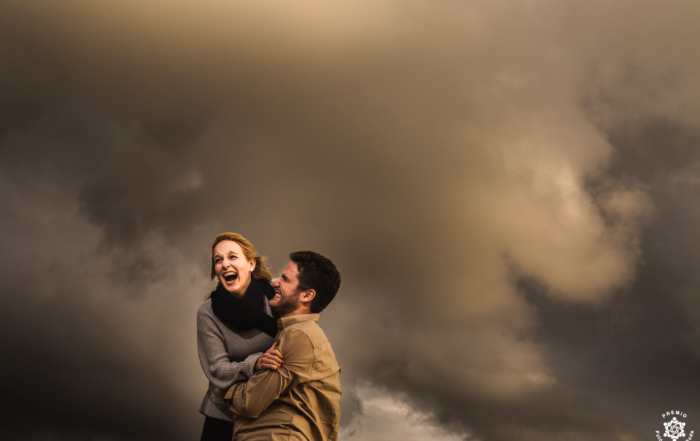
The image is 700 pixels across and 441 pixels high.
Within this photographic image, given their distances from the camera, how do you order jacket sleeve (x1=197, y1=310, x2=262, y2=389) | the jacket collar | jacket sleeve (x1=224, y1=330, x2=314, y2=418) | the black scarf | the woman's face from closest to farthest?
jacket sleeve (x1=224, y1=330, x2=314, y2=418), jacket sleeve (x1=197, y1=310, x2=262, y2=389), the jacket collar, the black scarf, the woman's face

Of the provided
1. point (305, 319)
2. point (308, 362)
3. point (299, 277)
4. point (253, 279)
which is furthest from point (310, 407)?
point (253, 279)

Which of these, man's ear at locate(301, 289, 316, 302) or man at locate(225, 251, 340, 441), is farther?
man's ear at locate(301, 289, 316, 302)

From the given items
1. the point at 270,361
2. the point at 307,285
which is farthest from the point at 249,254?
the point at 270,361

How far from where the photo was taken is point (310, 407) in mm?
7453

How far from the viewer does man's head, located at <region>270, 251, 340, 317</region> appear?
8303 mm

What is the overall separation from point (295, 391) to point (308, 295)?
159 cm

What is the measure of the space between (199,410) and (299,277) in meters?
2.94

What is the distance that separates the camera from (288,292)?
8367 millimetres

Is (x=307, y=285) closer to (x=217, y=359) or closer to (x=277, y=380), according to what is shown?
(x=277, y=380)

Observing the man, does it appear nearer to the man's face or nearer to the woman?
the man's face

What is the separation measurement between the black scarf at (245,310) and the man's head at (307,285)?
0.32m

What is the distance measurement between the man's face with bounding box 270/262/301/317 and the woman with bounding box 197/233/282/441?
46 centimetres

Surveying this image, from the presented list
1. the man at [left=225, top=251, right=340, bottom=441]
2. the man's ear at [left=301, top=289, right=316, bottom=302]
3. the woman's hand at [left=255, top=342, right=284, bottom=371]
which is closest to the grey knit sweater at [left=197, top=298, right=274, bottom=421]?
the woman's hand at [left=255, top=342, right=284, bottom=371]

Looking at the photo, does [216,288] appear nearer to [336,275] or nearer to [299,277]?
[299,277]
